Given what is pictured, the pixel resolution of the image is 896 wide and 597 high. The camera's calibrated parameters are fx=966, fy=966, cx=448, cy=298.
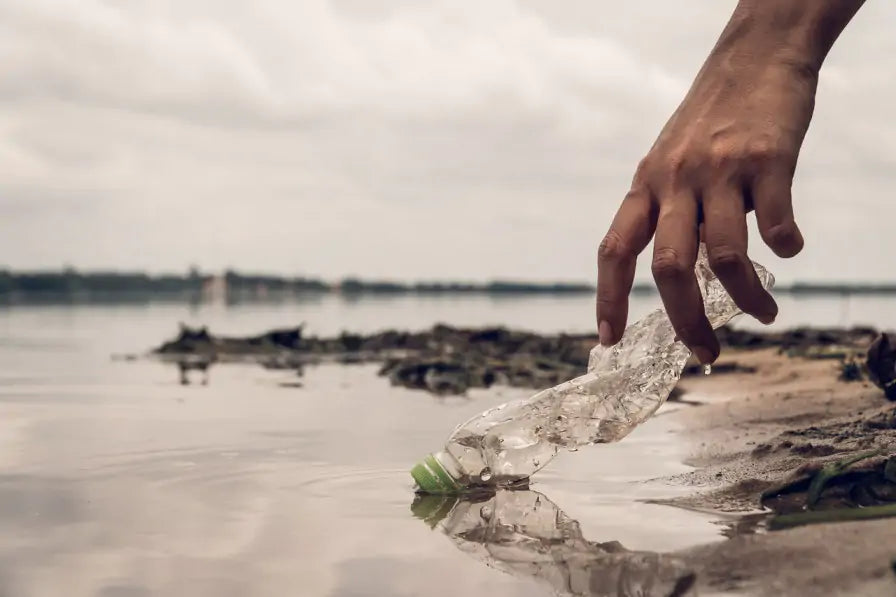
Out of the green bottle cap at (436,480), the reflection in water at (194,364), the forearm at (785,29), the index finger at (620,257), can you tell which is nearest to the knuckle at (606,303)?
the index finger at (620,257)

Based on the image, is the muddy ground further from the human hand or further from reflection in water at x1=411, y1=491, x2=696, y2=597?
the human hand

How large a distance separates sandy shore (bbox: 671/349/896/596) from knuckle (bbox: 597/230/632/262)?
1.92 feet

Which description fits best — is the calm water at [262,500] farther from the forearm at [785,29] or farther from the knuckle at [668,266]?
the forearm at [785,29]

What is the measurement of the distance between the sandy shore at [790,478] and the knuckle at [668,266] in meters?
0.54

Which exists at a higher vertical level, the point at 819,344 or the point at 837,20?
the point at 837,20

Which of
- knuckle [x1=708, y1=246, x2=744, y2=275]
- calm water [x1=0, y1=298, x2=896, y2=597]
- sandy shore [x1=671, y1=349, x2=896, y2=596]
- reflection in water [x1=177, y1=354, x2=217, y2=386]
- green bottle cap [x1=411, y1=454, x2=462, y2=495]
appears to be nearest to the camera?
knuckle [x1=708, y1=246, x2=744, y2=275]

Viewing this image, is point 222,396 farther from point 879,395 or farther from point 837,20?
point 837,20

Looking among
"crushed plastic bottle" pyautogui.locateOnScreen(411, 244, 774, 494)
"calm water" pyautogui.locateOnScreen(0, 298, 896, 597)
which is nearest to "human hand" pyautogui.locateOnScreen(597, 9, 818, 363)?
"calm water" pyautogui.locateOnScreen(0, 298, 896, 597)

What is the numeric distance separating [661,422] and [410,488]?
1827 millimetres

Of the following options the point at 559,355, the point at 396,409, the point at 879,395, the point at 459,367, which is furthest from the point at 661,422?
the point at 559,355

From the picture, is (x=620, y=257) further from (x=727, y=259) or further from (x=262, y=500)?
(x=262, y=500)

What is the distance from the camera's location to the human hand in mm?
1541

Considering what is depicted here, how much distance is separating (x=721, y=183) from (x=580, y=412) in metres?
1.14

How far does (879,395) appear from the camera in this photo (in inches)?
152
